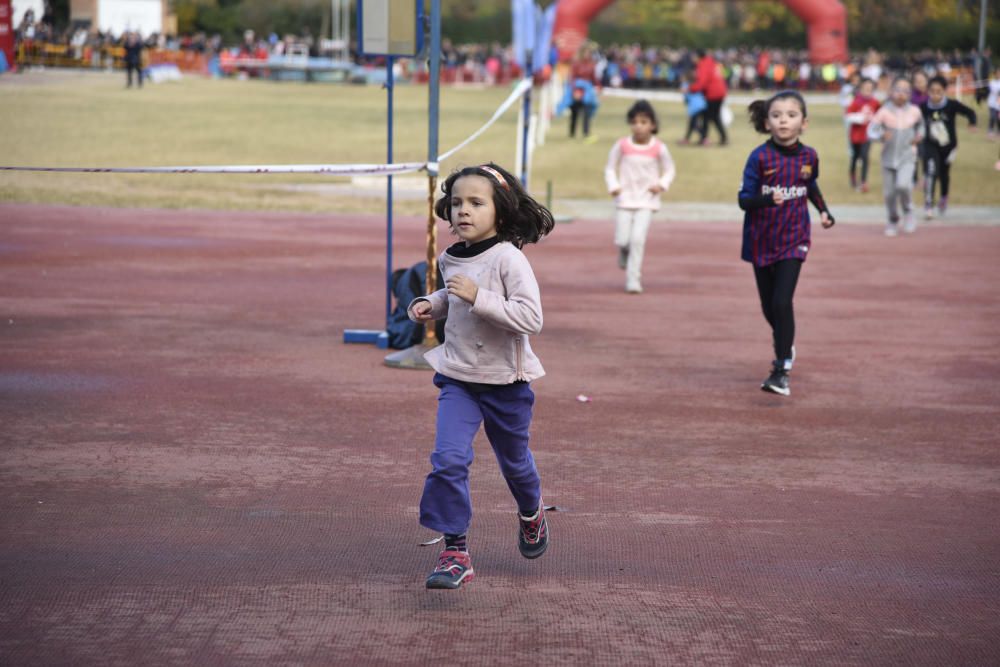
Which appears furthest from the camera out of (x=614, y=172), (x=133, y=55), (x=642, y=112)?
(x=133, y=55)

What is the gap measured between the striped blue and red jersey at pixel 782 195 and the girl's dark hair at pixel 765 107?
165 mm

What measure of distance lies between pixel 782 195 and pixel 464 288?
4.17 meters

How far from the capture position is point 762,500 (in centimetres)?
623

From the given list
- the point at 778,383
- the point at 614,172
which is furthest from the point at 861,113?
the point at 778,383

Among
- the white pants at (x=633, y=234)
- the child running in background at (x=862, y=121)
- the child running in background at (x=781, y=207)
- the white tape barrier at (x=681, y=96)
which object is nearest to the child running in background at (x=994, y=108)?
the white tape barrier at (x=681, y=96)

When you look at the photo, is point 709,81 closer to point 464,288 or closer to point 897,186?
point 897,186

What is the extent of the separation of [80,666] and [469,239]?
1944 millimetres

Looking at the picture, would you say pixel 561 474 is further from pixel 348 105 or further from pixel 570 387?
pixel 348 105

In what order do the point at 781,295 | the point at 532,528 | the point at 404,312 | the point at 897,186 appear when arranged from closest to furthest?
the point at 532,528, the point at 781,295, the point at 404,312, the point at 897,186

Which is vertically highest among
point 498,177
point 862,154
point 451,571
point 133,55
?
point 133,55

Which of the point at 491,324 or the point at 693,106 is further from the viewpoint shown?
the point at 693,106

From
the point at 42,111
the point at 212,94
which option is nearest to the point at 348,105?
the point at 212,94

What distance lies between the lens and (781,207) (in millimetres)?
8477

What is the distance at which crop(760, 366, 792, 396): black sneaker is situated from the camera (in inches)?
338
